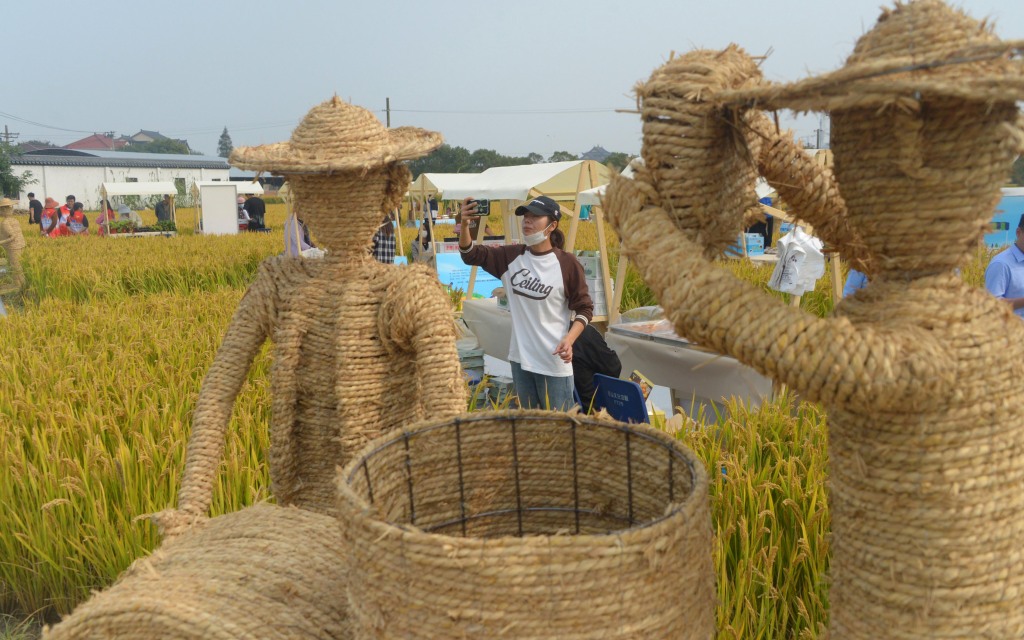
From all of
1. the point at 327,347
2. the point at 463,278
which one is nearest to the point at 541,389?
the point at 327,347

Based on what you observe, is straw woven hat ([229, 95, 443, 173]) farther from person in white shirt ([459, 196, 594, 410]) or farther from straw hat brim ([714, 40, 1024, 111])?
person in white shirt ([459, 196, 594, 410])

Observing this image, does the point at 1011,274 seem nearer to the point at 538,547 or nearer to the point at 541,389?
the point at 541,389

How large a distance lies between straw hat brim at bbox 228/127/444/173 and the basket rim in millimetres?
834

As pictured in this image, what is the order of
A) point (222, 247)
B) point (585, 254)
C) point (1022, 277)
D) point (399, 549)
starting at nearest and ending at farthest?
1. point (399, 549)
2. point (1022, 277)
3. point (585, 254)
4. point (222, 247)

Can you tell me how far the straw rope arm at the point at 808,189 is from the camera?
1.26 metres

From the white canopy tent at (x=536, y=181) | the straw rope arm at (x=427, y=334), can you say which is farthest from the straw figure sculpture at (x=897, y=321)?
the white canopy tent at (x=536, y=181)

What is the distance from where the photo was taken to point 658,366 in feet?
15.1

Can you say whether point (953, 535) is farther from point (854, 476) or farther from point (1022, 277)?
point (1022, 277)

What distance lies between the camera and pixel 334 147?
6.64 feet

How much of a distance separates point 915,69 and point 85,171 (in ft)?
185

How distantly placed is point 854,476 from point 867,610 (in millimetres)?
184

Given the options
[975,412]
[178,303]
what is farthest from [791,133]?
[178,303]

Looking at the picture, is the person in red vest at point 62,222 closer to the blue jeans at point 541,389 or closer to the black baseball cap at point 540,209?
the blue jeans at point 541,389

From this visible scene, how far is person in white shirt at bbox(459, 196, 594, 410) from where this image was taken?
383cm
